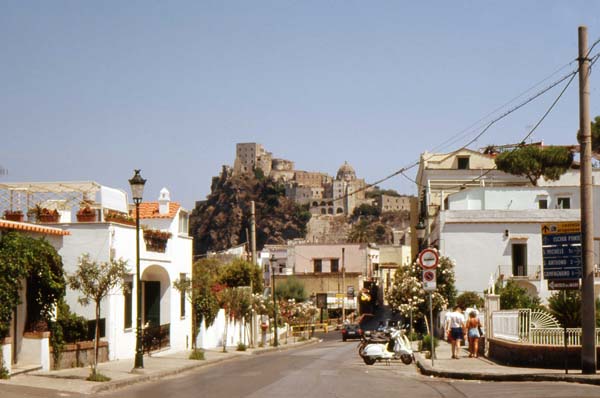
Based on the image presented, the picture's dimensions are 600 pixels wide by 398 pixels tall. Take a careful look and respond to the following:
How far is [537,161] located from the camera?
228ft

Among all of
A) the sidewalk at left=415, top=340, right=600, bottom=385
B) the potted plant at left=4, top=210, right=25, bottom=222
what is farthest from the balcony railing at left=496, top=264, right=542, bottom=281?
the potted plant at left=4, top=210, right=25, bottom=222

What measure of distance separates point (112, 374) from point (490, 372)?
10.3m

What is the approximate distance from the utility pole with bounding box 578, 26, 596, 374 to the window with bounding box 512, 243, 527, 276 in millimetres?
34783

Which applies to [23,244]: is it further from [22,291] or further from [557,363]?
[557,363]

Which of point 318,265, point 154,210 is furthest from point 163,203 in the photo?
point 318,265

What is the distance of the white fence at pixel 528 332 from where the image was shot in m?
21.1

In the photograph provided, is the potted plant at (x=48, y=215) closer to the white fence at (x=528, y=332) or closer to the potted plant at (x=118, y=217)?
the potted plant at (x=118, y=217)

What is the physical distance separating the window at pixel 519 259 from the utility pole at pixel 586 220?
34.8m

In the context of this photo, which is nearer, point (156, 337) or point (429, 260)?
point (429, 260)

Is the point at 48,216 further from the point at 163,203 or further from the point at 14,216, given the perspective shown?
the point at 163,203

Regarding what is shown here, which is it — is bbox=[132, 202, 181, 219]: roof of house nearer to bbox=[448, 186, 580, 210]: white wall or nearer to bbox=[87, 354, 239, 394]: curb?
bbox=[87, 354, 239, 394]: curb

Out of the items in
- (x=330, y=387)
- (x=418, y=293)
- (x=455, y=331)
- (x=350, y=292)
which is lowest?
(x=350, y=292)

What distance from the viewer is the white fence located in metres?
21.1

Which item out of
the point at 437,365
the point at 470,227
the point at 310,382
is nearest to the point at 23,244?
the point at 310,382
